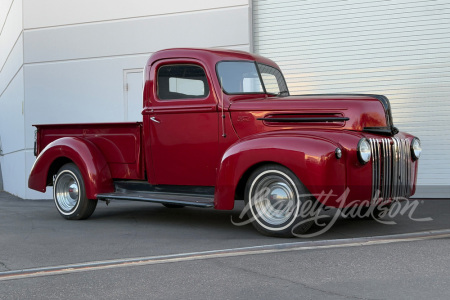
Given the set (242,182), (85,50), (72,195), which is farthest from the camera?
(85,50)

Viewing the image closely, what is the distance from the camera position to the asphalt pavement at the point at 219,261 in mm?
4698

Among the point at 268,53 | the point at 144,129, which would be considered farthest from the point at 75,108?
the point at 144,129

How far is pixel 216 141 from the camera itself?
757 cm

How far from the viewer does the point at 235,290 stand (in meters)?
4.70

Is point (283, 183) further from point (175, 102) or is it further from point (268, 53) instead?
point (268, 53)

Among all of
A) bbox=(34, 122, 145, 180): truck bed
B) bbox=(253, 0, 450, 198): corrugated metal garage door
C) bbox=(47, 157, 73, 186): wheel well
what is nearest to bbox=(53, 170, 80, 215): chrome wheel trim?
bbox=(47, 157, 73, 186): wheel well

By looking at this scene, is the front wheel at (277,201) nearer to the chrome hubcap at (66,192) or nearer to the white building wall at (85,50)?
the chrome hubcap at (66,192)

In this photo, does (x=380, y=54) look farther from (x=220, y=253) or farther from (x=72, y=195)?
(x=220, y=253)

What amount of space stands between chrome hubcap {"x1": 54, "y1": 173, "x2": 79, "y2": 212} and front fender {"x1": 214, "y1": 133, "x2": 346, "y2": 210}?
9.20 feet

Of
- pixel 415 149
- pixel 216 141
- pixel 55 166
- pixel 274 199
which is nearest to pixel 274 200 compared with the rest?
pixel 274 199

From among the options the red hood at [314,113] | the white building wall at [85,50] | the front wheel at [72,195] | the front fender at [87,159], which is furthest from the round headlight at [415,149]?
the white building wall at [85,50]

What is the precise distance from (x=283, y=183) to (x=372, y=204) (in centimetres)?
94

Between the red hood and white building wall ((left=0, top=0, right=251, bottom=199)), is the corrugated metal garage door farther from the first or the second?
the red hood

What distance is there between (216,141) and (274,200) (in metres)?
1.14
